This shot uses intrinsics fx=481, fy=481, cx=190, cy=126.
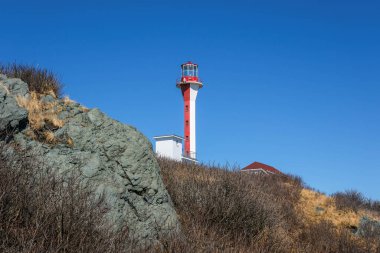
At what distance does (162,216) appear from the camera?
34.1ft

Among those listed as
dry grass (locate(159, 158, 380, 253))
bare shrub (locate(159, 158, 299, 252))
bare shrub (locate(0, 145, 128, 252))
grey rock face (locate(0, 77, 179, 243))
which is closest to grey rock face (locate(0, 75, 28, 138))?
grey rock face (locate(0, 77, 179, 243))

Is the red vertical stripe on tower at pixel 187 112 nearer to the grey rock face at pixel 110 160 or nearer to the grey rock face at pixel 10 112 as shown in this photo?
the grey rock face at pixel 110 160

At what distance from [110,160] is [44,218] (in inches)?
184

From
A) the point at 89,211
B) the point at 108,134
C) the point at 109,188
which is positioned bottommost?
the point at 89,211

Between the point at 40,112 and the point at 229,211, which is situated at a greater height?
the point at 40,112

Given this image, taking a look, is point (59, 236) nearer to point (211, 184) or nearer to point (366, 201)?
point (211, 184)

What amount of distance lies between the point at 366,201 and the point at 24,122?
2228cm

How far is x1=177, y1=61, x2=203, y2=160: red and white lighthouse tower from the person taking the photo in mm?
46125

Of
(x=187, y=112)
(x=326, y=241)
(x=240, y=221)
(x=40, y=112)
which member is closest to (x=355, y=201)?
(x=326, y=241)

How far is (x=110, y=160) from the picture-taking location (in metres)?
10.6

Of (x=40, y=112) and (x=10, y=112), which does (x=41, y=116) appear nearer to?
(x=40, y=112)

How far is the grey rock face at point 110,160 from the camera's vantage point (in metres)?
9.52

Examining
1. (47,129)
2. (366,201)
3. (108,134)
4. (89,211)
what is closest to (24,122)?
(47,129)

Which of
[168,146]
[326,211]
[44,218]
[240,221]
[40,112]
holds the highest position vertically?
[168,146]
